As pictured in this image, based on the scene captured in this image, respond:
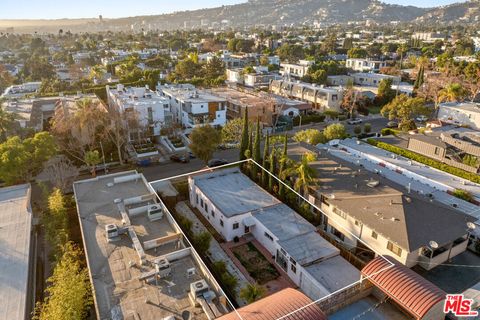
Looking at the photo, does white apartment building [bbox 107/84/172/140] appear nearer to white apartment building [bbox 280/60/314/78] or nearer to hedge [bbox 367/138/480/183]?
hedge [bbox 367/138/480/183]

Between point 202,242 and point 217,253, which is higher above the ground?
point 202,242

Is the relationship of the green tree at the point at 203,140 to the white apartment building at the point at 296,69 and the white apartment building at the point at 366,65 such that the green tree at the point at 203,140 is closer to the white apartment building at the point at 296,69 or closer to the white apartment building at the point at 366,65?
the white apartment building at the point at 296,69

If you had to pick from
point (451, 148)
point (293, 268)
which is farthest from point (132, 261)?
point (451, 148)

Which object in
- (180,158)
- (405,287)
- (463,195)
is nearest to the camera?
(405,287)

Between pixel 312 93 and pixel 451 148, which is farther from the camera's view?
pixel 312 93

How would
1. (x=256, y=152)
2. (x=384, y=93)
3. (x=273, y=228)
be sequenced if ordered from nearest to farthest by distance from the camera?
(x=273, y=228), (x=256, y=152), (x=384, y=93)

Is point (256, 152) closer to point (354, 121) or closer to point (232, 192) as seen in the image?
point (232, 192)

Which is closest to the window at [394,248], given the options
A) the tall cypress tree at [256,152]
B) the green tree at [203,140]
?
the tall cypress tree at [256,152]

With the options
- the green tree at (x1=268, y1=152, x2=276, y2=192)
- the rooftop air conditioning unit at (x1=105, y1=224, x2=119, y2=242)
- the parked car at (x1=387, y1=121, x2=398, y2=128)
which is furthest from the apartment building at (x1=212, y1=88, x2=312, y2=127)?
the rooftop air conditioning unit at (x1=105, y1=224, x2=119, y2=242)
